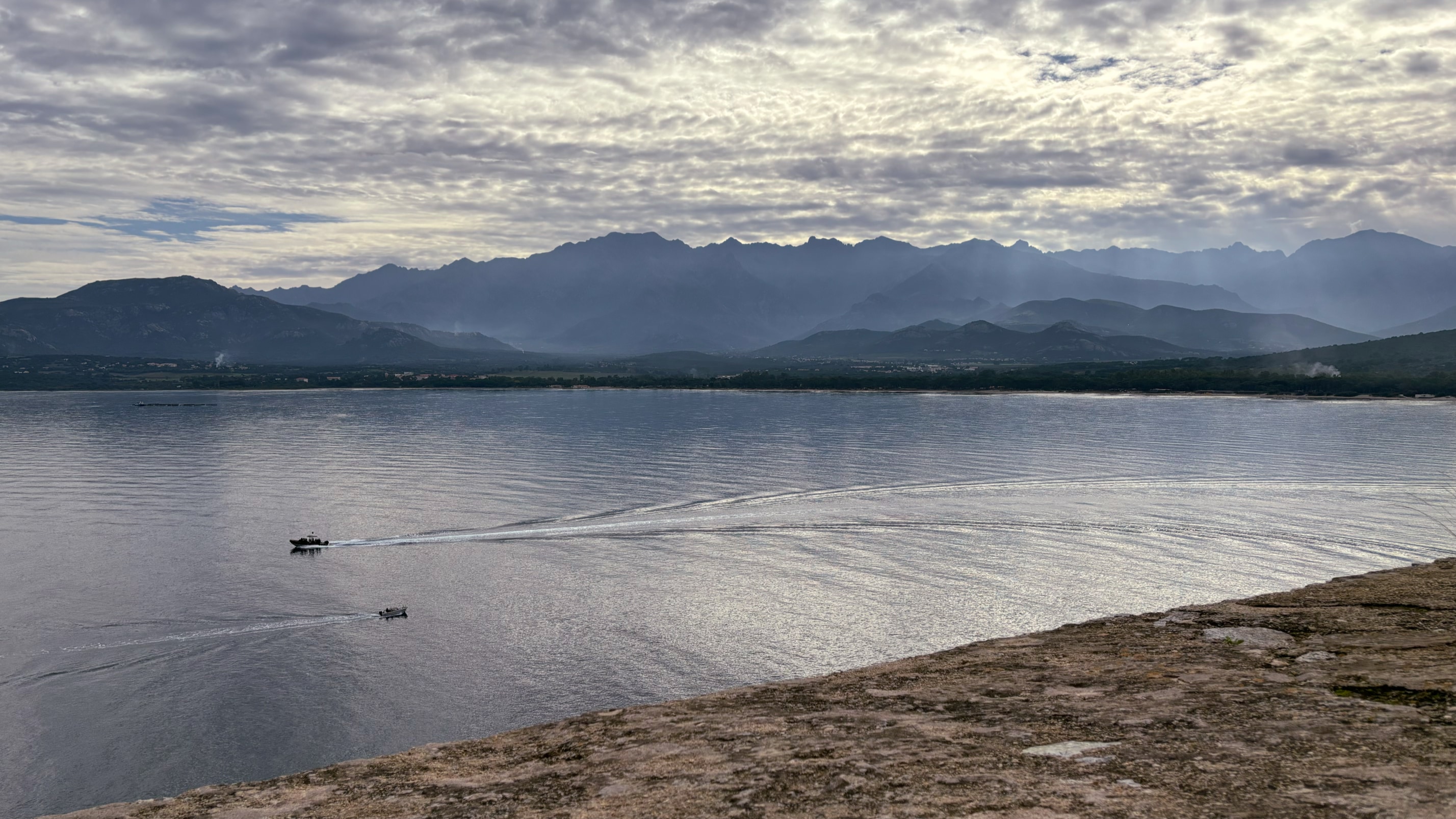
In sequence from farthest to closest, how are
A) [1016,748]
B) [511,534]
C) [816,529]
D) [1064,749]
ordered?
[511,534] → [816,529] → [1016,748] → [1064,749]

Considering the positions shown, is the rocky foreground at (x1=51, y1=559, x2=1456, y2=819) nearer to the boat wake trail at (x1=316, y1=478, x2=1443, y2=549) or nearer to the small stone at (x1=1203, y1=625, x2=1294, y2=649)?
the small stone at (x1=1203, y1=625, x2=1294, y2=649)

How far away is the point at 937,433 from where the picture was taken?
153875 millimetres

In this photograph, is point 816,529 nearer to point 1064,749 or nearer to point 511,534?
point 511,534

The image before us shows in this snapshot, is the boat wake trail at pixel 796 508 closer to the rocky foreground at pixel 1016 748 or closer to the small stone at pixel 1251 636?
the small stone at pixel 1251 636

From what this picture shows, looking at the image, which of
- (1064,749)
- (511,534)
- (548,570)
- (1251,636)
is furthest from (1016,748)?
(511,534)

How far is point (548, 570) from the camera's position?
211 ft

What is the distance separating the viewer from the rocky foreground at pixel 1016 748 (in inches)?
557

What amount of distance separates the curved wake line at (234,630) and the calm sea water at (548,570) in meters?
0.19

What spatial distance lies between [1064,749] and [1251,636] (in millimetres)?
12018

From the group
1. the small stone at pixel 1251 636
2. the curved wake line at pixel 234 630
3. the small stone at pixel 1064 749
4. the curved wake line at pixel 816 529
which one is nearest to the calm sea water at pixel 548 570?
the curved wake line at pixel 234 630

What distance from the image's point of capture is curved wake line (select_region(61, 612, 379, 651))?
4928cm

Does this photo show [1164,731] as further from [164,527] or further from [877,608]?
[164,527]

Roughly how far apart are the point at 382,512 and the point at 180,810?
247 ft

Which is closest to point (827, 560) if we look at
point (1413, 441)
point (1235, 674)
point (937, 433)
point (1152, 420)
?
point (1235, 674)
